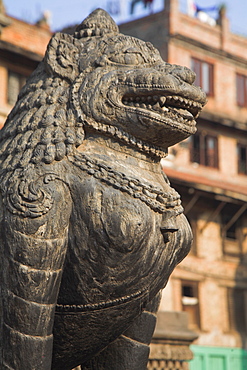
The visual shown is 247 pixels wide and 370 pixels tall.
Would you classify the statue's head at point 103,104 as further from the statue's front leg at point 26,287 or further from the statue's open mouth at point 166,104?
the statue's front leg at point 26,287

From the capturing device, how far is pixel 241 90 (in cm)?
2880

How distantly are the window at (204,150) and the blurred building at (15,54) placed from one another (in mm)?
6978

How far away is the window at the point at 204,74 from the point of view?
27312 millimetres

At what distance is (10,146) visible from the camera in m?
4.10

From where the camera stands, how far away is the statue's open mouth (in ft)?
13.4

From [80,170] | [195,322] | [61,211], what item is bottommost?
[61,211]

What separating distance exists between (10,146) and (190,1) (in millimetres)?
25512

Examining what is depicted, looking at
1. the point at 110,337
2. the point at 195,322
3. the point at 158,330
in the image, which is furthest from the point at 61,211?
the point at 195,322

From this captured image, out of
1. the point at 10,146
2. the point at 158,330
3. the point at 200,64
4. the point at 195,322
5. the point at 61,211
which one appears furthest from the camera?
the point at 200,64

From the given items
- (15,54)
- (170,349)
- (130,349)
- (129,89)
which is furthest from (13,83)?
(130,349)

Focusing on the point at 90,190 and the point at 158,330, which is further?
the point at 158,330

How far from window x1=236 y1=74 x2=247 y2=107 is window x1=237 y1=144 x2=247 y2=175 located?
2.03 m

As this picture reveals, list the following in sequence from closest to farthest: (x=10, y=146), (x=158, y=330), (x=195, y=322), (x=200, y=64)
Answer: (x=10, y=146) → (x=158, y=330) → (x=195, y=322) → (x=200, y=64)

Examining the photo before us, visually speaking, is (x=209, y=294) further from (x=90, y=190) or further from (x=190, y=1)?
(x=90, y=190)
